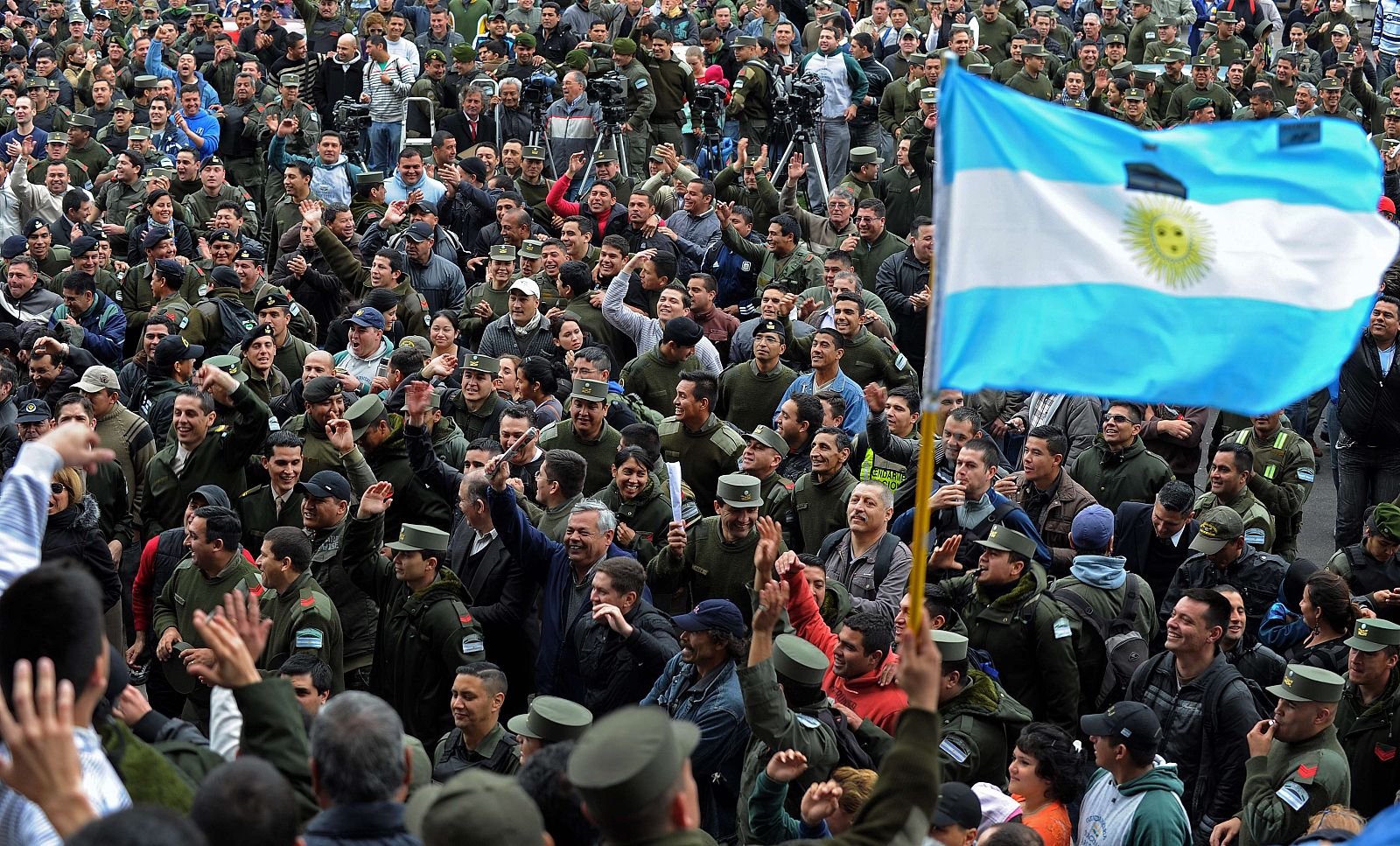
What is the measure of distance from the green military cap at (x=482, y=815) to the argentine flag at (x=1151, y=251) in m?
1.53

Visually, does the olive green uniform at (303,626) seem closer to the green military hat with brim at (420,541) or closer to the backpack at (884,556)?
the green military hat with brim at (420,541)

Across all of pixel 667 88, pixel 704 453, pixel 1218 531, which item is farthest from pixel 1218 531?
pixel 667 88

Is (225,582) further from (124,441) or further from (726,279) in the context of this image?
(726,279)

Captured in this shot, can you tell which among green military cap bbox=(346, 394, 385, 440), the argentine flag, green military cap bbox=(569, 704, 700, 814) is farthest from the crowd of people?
the argentine flag

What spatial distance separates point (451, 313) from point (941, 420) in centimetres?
357

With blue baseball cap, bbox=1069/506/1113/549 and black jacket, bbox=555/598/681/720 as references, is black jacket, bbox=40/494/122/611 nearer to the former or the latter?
black jacket, bbox=555/598/681/720

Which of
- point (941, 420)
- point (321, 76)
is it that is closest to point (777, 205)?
point (941, 420)

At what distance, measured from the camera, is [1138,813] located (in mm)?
6008

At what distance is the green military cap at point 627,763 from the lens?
3.54 m

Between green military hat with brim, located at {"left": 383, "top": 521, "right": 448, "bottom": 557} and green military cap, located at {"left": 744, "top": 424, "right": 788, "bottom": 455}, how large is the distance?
80.1 inches

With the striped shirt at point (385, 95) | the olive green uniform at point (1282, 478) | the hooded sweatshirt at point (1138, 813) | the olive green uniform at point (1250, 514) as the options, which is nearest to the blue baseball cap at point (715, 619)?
the hooded sweatshirt at point (1138, 813)

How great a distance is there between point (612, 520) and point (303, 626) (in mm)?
1449

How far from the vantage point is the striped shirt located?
17.2 metres

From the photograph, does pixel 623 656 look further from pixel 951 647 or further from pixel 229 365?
pixel 229 365
